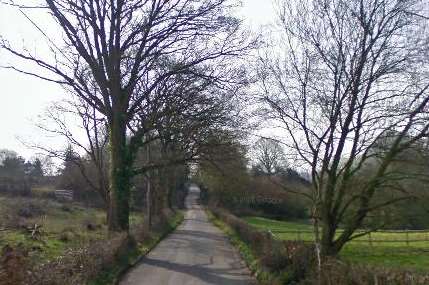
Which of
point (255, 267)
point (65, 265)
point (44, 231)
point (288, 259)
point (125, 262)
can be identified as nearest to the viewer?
point (65, 265)

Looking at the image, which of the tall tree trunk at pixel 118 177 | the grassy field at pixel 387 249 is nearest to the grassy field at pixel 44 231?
the tall tree trunk at pixel 118 177

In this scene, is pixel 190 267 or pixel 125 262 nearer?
pixel 125 262

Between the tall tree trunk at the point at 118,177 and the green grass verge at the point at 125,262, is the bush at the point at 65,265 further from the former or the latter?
the tall tree trunk at the point at 118,177

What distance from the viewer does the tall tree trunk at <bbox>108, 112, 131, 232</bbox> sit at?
23.7 metres

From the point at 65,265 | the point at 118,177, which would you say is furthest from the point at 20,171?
the point at 65,265

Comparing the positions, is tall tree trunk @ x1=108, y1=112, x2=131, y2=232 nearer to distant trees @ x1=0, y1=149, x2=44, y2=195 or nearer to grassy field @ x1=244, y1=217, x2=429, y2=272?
grassy field @ x1=244, y1=217, x2=429, y2=272

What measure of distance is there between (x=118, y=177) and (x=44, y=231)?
706cm

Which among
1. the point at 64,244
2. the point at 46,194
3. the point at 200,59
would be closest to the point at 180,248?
the point at 64,244

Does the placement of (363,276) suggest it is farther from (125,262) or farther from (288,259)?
(125,262)

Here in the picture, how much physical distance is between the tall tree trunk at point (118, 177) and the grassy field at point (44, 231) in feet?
3.46

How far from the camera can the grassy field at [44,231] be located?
2073cm

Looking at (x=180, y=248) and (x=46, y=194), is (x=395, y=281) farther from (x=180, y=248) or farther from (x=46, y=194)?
(x=46, y=194)

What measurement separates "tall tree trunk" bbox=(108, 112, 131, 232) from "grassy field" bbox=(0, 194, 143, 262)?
1054mm

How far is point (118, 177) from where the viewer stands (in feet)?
78.5
